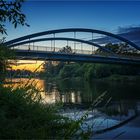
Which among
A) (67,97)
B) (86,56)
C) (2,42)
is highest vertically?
(86,56)

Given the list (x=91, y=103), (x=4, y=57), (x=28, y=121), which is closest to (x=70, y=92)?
(x=91, y=103)

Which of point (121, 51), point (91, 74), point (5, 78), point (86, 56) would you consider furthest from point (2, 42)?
point (121, 51)

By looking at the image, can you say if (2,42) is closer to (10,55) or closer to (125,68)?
(10,55)

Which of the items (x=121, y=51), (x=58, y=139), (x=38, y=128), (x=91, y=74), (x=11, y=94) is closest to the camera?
(x=58, y=139)

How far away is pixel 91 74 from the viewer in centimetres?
8119

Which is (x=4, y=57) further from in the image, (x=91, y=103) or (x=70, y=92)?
(x=70, y=92)

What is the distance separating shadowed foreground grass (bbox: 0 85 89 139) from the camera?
3277mm

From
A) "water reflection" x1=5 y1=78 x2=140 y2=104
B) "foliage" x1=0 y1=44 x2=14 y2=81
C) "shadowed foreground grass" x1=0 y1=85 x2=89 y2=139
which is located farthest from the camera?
"water reflection" x1=5 y1=78 x2=140 y2=104

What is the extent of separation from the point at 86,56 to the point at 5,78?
4400 centimetres

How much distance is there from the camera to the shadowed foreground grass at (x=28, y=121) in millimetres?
3277

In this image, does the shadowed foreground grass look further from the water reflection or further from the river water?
the water reflection

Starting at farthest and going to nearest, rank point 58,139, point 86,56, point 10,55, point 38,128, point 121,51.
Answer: point 121,51
point 86,56
point 10,55
point 38,128
point 58,139

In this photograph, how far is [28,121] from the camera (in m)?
3.61

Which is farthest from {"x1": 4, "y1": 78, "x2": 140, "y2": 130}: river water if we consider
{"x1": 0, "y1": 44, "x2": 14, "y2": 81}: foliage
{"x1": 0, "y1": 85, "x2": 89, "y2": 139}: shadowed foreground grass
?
{"x1": 0, "y1": 44, "x2": 14, "y2": 81}: foliage
